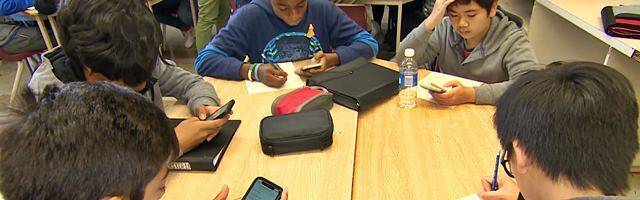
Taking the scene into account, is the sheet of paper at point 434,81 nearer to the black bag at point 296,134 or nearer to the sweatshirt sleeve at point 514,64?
the sweatshirt sleeve at point 514,64

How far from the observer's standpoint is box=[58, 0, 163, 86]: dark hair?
3.64 feet

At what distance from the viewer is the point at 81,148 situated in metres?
0.65

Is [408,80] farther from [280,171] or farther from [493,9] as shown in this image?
[280,171]

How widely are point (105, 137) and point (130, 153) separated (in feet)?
0.15

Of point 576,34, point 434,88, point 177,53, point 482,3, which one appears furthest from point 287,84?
point 177,53

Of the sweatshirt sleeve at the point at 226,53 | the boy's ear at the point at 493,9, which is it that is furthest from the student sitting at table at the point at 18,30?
the boy's ear at the point at 493,9

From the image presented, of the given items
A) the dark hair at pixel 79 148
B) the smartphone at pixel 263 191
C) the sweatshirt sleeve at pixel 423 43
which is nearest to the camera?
the dark hair at pixel 79 148

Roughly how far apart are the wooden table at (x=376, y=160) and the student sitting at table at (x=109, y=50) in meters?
0.13

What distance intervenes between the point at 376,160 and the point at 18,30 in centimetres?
258

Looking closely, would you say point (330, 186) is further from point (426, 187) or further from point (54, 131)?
point (54, 131)

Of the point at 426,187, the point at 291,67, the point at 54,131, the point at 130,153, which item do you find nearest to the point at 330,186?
the point at 426,187

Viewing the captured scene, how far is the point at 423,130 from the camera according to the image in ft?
4.41

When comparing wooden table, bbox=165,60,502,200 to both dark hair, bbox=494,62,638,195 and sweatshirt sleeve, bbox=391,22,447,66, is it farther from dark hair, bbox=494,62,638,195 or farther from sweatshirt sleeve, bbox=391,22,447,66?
sweatshirt sleeve, bbox=391,22,447,66

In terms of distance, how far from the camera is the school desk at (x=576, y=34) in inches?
78.0
